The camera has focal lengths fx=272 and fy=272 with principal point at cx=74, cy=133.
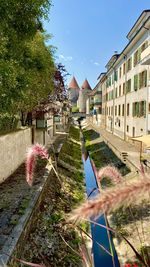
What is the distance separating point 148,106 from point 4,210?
50.2 ft

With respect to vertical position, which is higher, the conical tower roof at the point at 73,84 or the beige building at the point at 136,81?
the conical tower roof at the point at 73,84

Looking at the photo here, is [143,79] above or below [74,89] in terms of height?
below

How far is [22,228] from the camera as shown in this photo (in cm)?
678

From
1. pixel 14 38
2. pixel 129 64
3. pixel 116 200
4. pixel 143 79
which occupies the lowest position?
pixel 116 200

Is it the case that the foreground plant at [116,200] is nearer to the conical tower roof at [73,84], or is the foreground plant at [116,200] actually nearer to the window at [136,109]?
the window at [136,109]

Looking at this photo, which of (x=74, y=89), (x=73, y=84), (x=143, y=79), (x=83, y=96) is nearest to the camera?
(x=143, y=79)

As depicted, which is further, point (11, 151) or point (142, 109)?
point (142, 109)

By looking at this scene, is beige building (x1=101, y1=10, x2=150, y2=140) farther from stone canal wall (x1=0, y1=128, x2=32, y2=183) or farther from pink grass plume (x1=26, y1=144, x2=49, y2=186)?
pink grass plume (x1=26, y1=144, x2=49, y2=186)

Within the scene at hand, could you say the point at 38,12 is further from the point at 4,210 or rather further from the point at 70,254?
the point at 70,254

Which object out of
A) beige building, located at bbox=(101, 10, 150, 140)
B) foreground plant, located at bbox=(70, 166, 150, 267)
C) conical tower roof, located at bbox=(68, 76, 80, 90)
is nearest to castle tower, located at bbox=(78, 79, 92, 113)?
conical tower roof, located at bbox=(68, 76, 80, 90)

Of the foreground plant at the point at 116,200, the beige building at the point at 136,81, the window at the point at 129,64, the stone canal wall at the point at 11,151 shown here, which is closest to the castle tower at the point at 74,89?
the beige building at the point at 136,81

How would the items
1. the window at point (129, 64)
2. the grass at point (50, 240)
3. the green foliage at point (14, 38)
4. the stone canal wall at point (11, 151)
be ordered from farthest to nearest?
1. the window at point (129, 64)
2. the stone canal wall at point (11, 151)
3. the green foliage at point (14, 38)
4. the grass at point (50, 240)

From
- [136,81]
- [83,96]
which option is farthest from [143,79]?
[83,96]

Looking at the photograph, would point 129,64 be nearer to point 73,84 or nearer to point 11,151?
point 11,151
